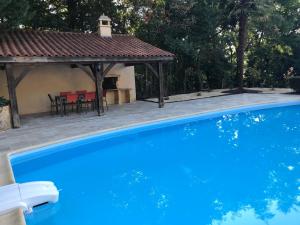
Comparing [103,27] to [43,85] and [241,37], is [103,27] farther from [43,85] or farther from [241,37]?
[241,37]

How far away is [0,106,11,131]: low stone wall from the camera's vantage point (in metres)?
10.6

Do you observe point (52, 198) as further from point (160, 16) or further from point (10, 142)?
point (160, 16)

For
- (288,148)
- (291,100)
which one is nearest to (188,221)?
(288,148)

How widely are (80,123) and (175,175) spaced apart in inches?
209

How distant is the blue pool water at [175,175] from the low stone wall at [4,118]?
3.09 m

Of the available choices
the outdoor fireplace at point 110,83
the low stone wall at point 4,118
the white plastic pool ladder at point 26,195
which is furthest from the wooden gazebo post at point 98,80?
the white plastic pool ladder at point 26,195

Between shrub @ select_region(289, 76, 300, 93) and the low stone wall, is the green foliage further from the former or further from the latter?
shrub @ select_region(289, 76, 300, 93)

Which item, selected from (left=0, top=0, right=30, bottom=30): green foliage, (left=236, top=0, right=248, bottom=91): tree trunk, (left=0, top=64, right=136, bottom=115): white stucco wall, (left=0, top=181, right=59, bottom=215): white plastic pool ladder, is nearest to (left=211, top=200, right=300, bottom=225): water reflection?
(left=0, top=181, right=59, bottom=215): white plastic pool ladder

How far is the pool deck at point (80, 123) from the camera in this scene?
8.46 meters

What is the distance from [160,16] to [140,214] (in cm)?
1486

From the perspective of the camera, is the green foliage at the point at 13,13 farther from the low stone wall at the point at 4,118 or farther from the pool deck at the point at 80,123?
the pool deck at the point at 80,123

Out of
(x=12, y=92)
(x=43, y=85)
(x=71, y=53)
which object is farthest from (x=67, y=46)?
(x=12, y=92)

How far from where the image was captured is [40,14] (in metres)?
18.1

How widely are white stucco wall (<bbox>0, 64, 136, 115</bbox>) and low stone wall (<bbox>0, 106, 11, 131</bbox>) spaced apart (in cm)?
270
